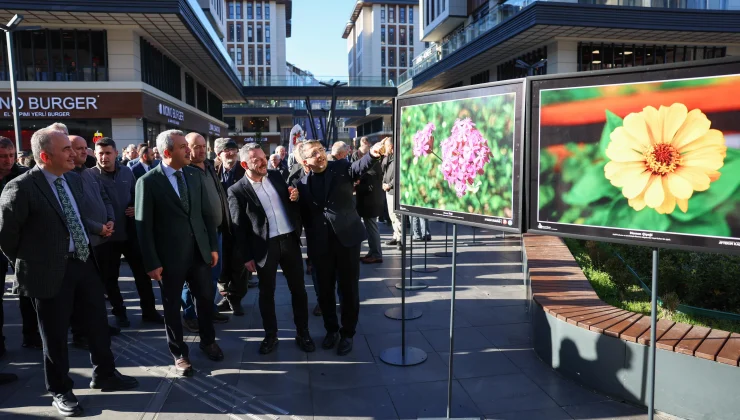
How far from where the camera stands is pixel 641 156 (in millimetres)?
2602

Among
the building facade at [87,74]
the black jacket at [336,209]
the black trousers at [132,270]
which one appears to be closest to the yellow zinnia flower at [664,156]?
the black jacket at [336,209]

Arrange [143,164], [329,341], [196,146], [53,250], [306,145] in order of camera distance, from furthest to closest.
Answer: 1. [143,164]
2. [196,146]
3. [329,341]
4. [306,145]
5. [53,250]

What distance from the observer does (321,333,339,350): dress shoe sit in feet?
16.9

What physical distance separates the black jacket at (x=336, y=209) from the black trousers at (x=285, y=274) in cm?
20

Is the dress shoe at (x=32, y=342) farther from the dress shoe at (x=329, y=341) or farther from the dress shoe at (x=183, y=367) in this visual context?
the dress shoe at (x=329, y=341)

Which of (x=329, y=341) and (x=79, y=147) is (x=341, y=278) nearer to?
(x=329, y=341)

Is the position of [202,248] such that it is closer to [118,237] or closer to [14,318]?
[118,237]

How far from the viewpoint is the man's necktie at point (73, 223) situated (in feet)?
13.1

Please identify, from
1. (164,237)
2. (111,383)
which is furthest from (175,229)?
(111,383)

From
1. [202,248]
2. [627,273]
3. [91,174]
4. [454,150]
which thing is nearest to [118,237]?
[91,174]

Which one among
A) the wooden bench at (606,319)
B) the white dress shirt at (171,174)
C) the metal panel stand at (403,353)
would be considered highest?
the white dress shirt at (171,174)

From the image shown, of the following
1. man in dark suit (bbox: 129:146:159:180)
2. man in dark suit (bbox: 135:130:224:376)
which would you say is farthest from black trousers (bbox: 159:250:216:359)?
man in dark suit (bbox: 129:146:159:180)

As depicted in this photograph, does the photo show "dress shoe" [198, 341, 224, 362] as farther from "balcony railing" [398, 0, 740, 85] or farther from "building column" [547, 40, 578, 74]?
"building column" [547, 40, 578, 74]

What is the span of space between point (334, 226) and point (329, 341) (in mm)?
1164
